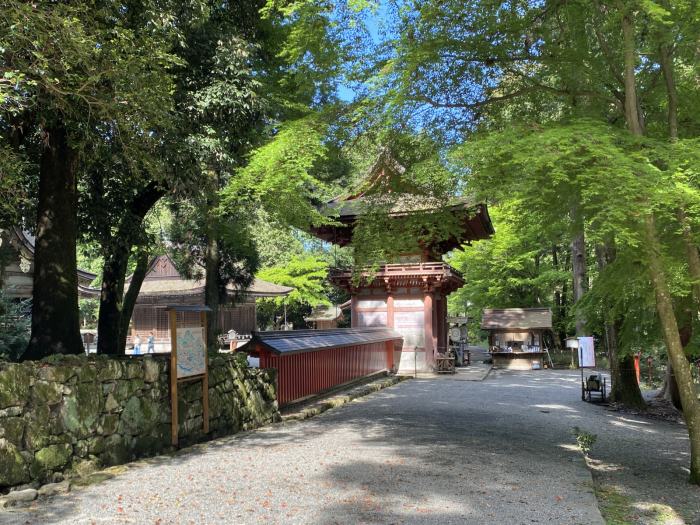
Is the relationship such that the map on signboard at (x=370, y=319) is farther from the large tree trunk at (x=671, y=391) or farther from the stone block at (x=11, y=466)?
the stone block at (x=11, y=466)

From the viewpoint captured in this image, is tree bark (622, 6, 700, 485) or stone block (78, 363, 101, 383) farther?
stone block (78, 363, 101, 383)

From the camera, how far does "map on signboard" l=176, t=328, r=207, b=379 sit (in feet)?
25.6

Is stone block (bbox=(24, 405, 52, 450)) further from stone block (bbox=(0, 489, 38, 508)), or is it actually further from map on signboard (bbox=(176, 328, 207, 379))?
map on signboard (bbox=(176, 328, 207, 379))

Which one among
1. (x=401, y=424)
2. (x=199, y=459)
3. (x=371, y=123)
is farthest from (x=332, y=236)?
(x=199, y=459)

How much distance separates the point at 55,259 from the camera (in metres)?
8.02

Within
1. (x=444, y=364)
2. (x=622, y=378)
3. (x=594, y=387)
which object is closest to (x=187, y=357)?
(x=594, y=387)

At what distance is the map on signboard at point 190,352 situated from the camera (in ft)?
25.6

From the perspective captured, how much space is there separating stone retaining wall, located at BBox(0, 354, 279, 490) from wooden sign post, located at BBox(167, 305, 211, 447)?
0.13 metres

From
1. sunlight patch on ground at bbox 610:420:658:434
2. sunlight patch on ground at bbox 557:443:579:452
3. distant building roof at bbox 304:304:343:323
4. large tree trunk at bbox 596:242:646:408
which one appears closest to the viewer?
sunlight patch on ground at bbox 557:443:579:452

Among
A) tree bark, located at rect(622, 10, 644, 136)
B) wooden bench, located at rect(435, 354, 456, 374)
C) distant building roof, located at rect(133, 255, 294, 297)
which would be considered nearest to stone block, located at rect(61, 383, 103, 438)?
tree bark, located at rect(622, 10, 644, 136)

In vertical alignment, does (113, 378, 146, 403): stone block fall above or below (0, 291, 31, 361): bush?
below

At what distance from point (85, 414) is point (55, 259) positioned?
273 cm

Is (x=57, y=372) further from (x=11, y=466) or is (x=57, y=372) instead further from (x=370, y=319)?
(x=370, y=319)

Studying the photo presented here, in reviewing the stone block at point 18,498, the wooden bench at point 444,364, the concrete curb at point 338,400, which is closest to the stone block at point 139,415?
the stone block at point 18,498
